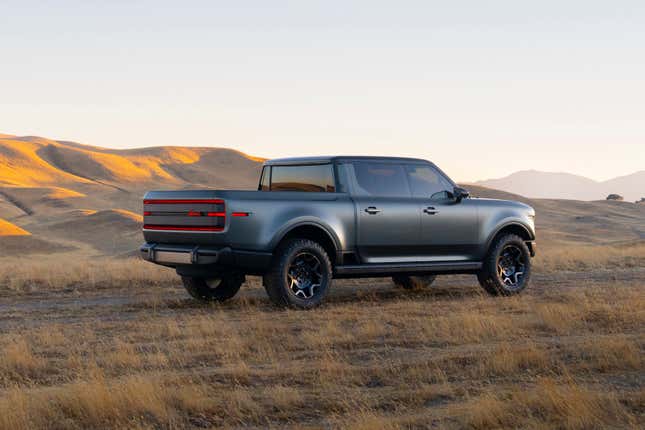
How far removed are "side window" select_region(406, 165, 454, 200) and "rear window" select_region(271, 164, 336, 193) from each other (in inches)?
50.5

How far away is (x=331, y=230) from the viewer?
11844mm

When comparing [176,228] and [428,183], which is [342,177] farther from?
[176,228]

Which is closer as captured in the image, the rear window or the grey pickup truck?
the grey pickup truck

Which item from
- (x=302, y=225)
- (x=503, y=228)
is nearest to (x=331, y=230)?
(x=302, y=225)

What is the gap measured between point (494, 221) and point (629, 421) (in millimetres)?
8066

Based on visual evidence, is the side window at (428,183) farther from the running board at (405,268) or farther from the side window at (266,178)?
the side window at (266,178)

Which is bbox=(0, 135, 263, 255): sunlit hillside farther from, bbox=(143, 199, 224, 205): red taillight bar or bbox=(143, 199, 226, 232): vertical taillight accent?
bbox=(143, 199, 226, 232): vertical taillight accent

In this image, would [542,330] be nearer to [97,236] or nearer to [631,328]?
[631,328]

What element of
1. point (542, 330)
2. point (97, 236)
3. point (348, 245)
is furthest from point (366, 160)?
point (97, 236)

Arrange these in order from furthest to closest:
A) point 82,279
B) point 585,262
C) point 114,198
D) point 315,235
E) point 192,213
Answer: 1. point 114,198
2. point 585,262
3. point 82,279
4. point 315,235
5. point 192,213

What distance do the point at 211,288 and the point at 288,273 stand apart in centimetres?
190

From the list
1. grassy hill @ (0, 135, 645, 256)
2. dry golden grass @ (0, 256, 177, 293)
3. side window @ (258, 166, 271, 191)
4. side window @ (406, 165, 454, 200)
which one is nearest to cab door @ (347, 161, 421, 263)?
side window @ (406, 165, 454, 200)

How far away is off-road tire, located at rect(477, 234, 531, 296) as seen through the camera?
533 inches

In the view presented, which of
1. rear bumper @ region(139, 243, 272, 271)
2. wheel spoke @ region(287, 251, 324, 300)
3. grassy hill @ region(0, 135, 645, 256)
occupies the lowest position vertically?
grassy hill @ region(0, 135, 645, 256)
